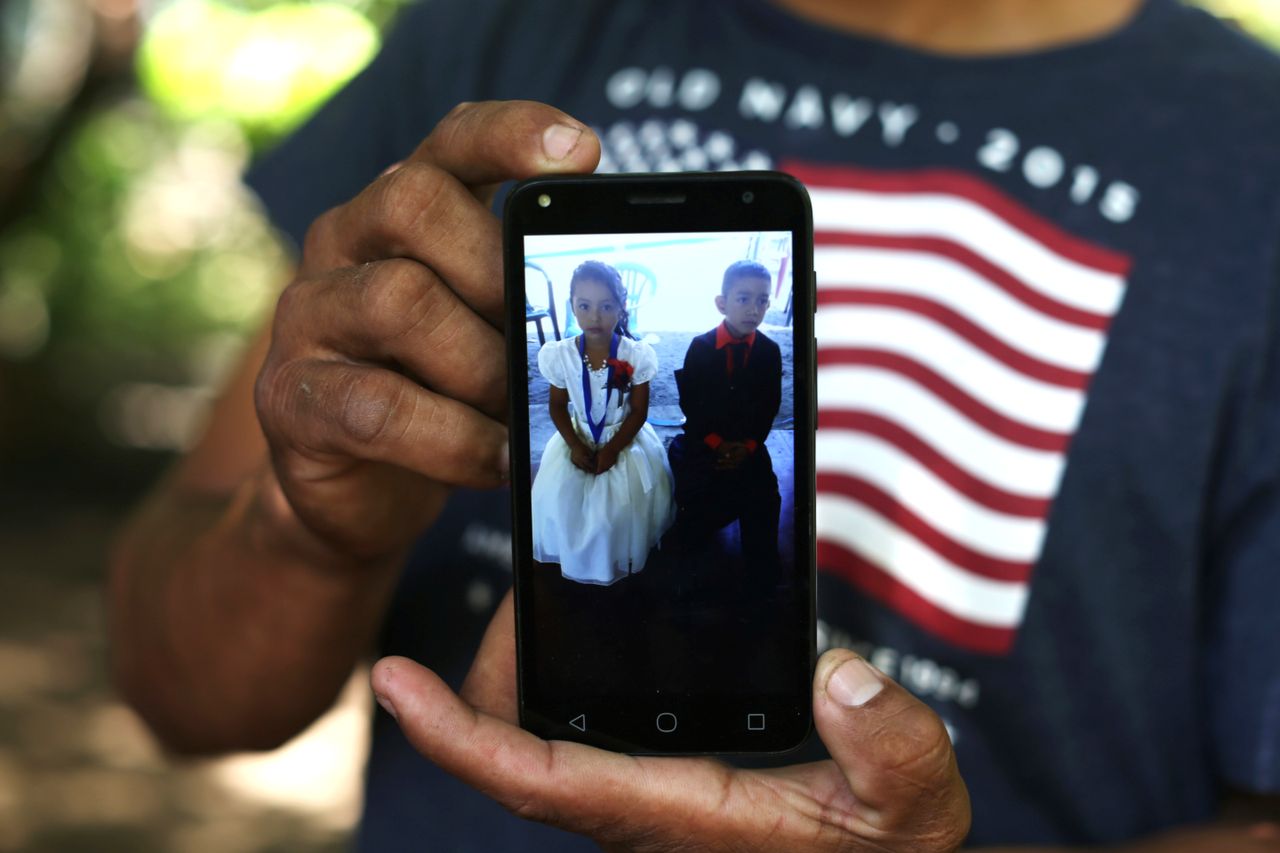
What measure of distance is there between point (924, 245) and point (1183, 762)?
1.90ft

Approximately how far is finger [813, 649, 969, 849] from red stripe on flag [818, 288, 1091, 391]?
483 mm

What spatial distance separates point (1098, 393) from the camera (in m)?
1.21

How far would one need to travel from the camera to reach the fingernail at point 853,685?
845mm

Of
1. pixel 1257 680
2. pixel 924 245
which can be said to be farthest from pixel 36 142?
pixel 1257 680

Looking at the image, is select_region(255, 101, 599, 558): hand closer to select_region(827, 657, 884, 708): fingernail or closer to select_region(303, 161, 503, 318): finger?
select_region(303, 161, 503, 318): finger

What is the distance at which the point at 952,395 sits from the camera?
4.13ft

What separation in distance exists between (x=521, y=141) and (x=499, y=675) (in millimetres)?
400

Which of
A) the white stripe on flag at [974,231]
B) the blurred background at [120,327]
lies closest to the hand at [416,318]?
the white stripe on flag at [974,231]

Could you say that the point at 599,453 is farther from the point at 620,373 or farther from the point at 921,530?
the point at 921,530

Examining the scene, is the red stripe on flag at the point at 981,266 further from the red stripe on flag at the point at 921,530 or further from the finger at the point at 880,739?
the finger at the point at 880,739

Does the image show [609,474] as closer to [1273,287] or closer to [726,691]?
[726,691]

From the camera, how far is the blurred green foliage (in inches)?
211

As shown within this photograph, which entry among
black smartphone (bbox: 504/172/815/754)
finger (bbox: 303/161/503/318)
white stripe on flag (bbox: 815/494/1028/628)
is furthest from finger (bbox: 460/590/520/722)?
white stripe on flag (bbox: 815/494/1028/628)

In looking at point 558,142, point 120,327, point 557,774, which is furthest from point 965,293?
point 120,327
